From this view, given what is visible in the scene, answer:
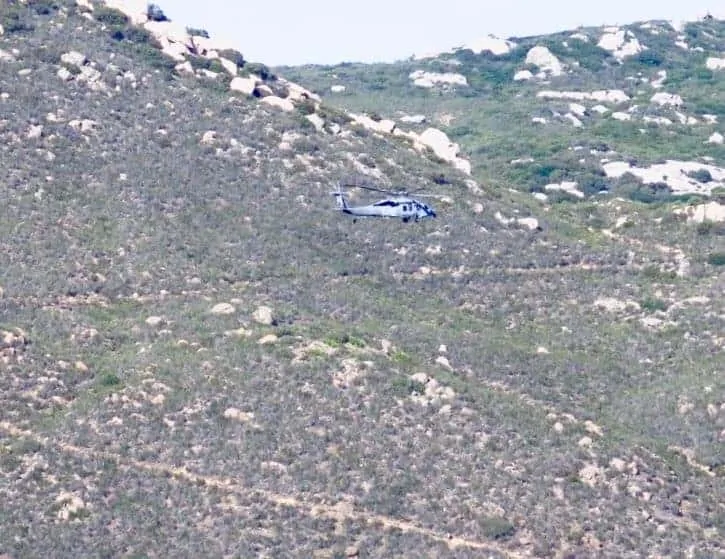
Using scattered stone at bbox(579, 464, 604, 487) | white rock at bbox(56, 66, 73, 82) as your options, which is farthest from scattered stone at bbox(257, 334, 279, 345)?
white rock at bbox(56, 66, 73, 82)

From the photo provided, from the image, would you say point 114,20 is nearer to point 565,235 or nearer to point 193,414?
point 565,235

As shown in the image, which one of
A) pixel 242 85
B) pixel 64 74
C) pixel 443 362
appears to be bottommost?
pixel 443 362

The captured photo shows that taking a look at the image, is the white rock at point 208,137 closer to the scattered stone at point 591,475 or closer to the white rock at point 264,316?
the white rock at point 264,316

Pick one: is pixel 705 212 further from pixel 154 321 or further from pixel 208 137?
pixel 154 321

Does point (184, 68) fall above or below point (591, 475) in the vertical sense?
above

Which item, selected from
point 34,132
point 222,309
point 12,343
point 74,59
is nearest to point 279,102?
point 74,59

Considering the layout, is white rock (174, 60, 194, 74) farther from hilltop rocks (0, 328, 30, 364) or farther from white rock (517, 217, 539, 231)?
hilltop rocks (0, 328, 30, 364)

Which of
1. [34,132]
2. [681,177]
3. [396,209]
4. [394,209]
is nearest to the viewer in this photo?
[396,209]

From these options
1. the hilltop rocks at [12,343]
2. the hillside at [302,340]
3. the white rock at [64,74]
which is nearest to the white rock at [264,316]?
the hillside at [302,340]
